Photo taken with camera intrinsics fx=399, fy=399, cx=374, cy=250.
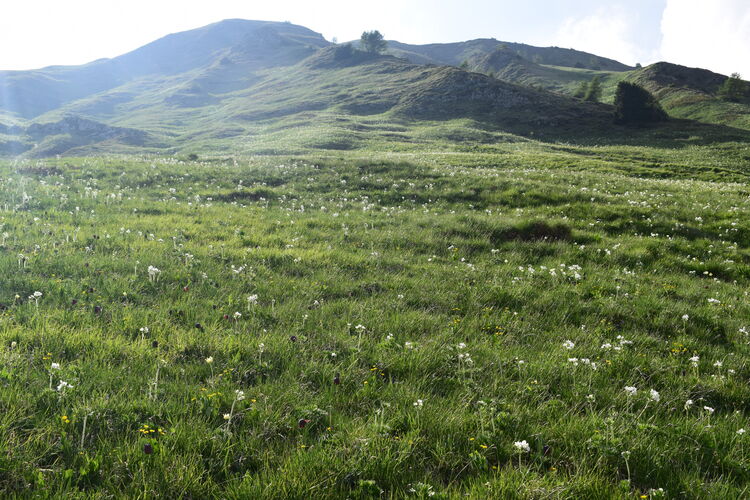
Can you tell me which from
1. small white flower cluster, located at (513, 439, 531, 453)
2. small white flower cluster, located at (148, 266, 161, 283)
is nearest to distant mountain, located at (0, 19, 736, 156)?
small white flower cluster, located at (148, 266, 161, 283)

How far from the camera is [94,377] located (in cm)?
399

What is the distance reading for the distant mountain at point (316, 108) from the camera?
219 feet

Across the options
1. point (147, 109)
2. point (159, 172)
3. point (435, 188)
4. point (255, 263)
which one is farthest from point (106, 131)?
point (255, 263)

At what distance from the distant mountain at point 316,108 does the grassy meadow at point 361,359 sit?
3895 cm

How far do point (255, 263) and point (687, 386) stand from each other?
718 cm

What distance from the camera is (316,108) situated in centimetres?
10300

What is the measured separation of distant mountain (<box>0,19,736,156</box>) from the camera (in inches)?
2633

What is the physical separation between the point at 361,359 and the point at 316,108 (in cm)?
10620

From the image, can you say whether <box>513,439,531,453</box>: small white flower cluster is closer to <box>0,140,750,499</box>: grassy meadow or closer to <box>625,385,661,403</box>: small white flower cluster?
<box>0,140,750,499</box>: grassy meadow

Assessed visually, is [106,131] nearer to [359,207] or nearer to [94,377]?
[359,207]

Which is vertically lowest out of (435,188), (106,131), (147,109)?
(435,188)

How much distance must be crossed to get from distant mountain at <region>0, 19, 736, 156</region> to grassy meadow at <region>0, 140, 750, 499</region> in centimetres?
3895

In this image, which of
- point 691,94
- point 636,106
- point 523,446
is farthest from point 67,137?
point 691,94

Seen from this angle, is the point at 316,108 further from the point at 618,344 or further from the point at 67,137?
the point at 618,344
